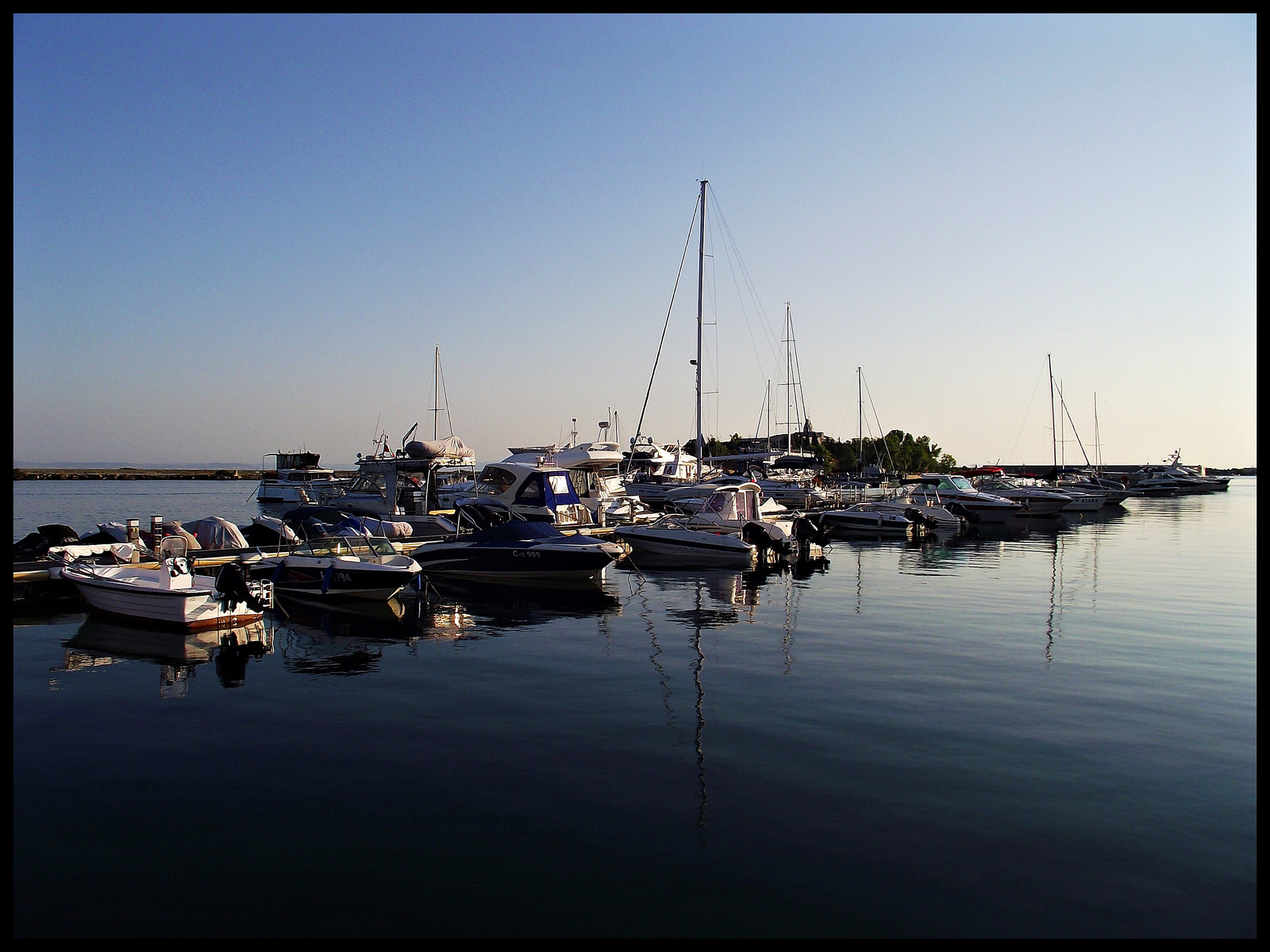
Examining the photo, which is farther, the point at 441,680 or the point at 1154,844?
the point at 441,680

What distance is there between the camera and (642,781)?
1012 cm

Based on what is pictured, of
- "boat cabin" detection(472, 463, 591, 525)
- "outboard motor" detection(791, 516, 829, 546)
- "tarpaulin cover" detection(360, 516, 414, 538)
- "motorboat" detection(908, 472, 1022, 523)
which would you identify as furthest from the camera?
"motorboat" detection(908, 472, 1022, 523)

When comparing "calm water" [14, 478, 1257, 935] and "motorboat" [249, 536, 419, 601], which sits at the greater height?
"motorboat" [249, 536, 419, 601]

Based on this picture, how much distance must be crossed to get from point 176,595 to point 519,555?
34.5ft

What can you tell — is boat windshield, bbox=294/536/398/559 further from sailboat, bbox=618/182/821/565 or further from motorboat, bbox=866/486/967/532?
motorboat, bbox=866/486/967/532

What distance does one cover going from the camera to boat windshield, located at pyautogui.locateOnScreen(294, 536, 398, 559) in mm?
24391

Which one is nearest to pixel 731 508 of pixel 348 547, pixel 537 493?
pixel 537 493

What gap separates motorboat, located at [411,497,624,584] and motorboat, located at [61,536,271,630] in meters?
7.39

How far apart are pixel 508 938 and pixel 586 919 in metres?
0.67

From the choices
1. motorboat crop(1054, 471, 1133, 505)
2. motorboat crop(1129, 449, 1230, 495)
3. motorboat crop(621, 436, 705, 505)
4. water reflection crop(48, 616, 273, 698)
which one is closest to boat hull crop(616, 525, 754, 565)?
water reflection crop(48, 616, 273, 698)

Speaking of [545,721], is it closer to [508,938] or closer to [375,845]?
[375,845]

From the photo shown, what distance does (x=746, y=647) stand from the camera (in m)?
18.0

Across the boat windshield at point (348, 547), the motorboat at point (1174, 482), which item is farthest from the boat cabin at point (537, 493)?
the motorboat at point (1174, 482)
